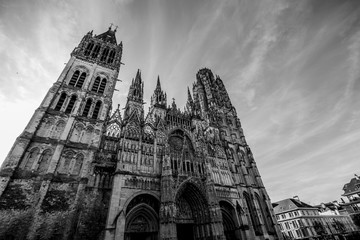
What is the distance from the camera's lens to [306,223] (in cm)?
4075

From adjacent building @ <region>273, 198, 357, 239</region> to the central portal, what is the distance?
123 ft

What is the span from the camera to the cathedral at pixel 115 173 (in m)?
13.2

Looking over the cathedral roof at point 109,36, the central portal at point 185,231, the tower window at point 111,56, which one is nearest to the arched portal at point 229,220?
the central portal at point 185,231

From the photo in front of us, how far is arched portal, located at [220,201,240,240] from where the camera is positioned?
65.8 feet

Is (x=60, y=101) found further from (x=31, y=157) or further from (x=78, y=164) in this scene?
(x=78, y=164)

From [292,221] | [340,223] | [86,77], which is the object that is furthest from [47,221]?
[340,223]

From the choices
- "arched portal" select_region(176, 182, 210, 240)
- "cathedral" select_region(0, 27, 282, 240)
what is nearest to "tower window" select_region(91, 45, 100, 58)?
"cathedral" select_region(0, 27, 282, 240)

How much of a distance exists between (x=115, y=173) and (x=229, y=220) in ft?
50.2

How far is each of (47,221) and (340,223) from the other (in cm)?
7358

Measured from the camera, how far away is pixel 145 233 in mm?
15281

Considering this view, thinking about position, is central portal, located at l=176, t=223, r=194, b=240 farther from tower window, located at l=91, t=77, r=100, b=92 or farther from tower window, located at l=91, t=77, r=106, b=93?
tower window, located at l=91, t=77, r=100, b=92

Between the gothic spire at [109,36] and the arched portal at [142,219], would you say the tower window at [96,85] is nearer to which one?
the gothic spire at [109,36]

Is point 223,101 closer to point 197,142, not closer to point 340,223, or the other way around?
point 197,142

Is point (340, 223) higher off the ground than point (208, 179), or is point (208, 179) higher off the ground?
point (208, 179)
